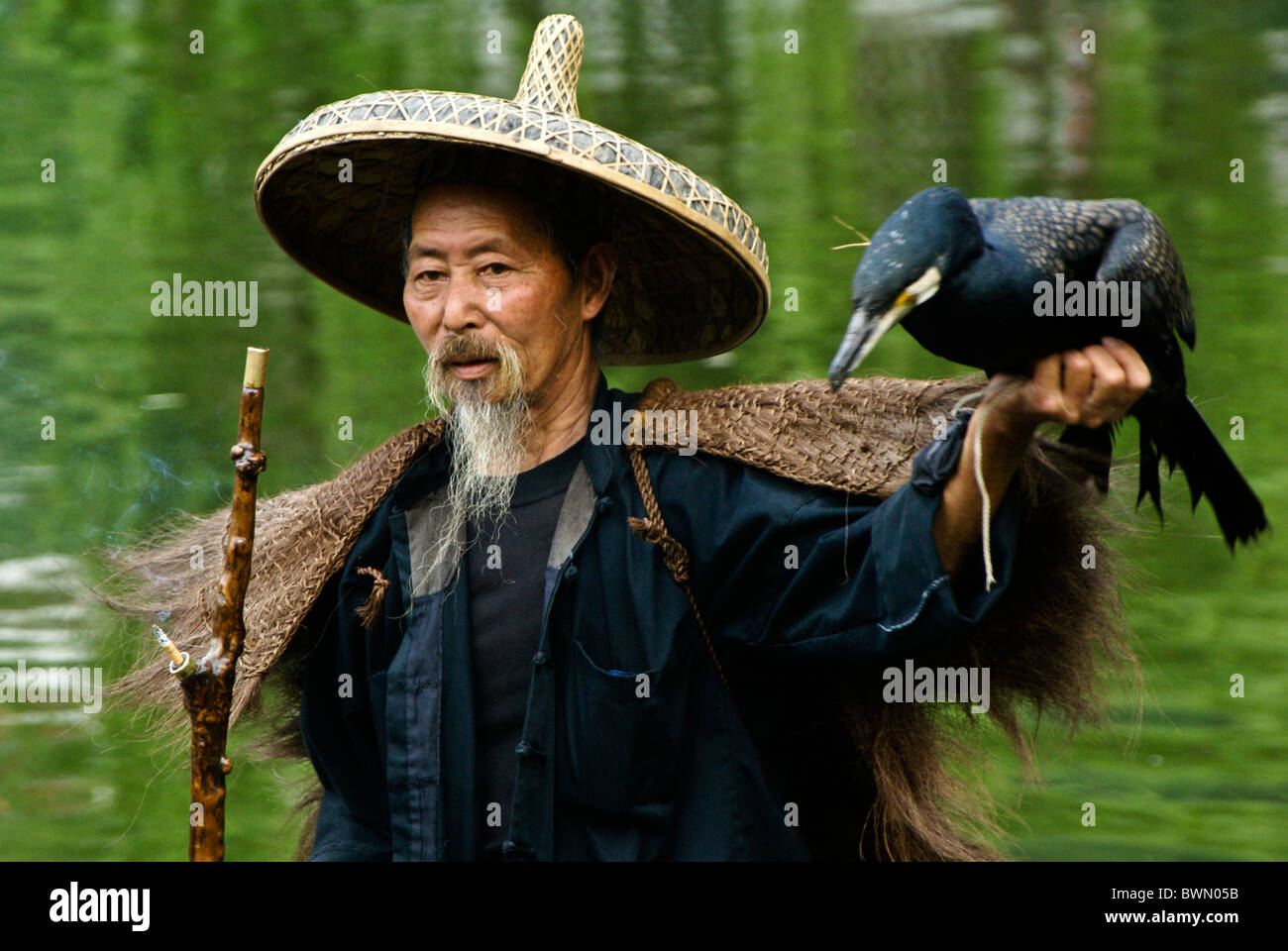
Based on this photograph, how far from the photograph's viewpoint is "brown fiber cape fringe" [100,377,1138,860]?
171cm

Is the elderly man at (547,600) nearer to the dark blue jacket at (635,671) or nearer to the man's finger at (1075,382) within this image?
the dark blue jacket at (635,671)

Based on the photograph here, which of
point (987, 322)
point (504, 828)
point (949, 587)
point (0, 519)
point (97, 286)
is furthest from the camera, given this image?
point (97, 286)

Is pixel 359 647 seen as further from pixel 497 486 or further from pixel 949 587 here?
pixel 949 587

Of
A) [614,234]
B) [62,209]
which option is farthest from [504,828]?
[62,209]

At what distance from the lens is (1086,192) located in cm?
507

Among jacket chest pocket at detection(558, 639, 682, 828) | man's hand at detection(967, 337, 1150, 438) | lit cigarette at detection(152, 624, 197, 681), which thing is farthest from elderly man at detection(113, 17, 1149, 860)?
lit cigarette at detection(152, 624, 197, 681)

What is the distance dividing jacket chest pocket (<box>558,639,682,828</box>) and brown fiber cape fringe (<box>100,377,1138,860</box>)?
14cm

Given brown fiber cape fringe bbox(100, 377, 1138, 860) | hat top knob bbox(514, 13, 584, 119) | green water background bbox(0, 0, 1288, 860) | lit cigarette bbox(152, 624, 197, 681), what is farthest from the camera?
green water background bbox(0, 0, 1288, 860)

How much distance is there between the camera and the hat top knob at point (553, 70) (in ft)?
6.31

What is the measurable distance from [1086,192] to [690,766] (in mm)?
3838

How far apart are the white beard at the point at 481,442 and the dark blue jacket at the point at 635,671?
0.24ft

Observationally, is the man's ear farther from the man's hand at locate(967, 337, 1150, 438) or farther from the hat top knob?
the man's hand at locate(967, 337, 1150, 438)

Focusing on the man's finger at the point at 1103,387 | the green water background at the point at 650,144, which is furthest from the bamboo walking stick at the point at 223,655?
the green water background at the point at 650,144

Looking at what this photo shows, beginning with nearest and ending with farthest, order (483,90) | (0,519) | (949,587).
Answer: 1. (949,587)
2. (0,519)
3. (483,90)
